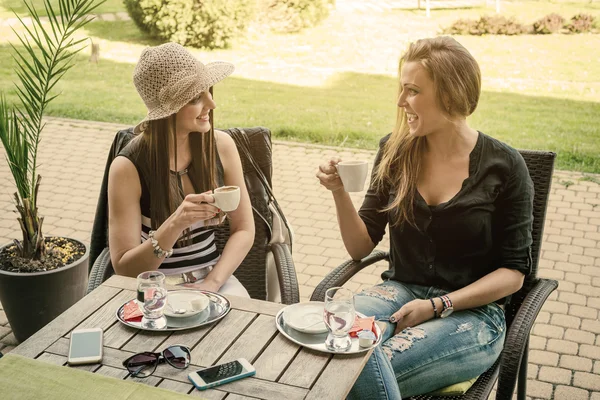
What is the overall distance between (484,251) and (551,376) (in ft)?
4.55

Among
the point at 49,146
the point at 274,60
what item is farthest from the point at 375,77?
the point at 49,146

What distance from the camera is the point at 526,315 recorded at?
2734mm

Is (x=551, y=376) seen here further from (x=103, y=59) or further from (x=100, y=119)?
(x=103, y=59)

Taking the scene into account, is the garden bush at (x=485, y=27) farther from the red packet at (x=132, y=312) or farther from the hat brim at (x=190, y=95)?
the red packet at (x=132, y=312)

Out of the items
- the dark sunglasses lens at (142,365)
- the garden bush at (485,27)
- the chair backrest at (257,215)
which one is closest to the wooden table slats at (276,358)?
the dark sunglasses lens at (142,365)

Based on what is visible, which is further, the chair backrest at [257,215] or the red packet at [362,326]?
the chair backrest at [257,215]

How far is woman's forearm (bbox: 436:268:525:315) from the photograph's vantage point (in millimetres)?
2855

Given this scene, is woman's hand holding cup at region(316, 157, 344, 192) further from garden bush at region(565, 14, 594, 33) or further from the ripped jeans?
garden bush at region(565, 14, 594, 33)

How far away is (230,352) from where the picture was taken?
7.31 ft

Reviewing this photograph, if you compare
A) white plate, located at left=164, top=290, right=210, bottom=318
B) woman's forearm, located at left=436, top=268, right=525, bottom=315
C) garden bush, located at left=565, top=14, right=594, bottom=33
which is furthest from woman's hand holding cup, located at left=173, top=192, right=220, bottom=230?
garden bush, located at left=565, top=14, right=594, bottom=33

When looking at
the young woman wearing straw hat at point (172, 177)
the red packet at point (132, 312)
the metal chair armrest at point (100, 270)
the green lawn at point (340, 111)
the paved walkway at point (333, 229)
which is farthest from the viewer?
the green lawn at point (340, 111)

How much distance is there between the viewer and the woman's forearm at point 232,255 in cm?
315

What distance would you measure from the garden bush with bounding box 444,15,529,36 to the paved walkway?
8.13 metres

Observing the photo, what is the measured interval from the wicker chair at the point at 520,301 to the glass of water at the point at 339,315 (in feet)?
1.97
